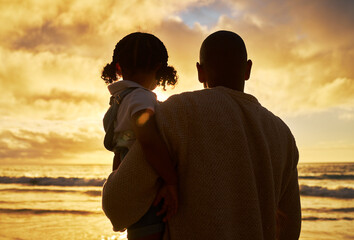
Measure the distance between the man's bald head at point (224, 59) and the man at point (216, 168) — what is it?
0.07 metres

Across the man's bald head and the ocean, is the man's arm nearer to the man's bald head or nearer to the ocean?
the man's bald head

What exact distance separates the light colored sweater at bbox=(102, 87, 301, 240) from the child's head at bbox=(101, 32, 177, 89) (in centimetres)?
53

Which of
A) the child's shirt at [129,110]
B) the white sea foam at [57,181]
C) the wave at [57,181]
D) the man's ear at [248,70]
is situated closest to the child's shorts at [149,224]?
the child's shirt at [129,110]

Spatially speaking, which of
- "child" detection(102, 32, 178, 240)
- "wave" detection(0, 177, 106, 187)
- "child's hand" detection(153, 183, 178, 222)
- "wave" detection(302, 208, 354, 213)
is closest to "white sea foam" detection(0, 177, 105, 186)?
"wave" detection(0, 177, 106, 187)

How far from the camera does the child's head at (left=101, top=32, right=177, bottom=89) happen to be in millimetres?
1861

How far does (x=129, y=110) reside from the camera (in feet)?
5.11

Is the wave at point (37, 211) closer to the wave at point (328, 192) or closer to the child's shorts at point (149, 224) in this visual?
the child's shorts at point (149, 224)

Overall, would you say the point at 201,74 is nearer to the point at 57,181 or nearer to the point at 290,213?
the point at 290,213

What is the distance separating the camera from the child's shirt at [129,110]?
152 cm

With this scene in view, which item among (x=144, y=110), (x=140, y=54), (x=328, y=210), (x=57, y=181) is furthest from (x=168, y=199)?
(x=57, y=181)

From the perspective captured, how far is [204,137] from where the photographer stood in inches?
52.0

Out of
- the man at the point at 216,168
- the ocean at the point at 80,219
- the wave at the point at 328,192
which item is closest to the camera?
the man at the point at 216,168

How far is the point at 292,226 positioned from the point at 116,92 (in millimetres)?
1133

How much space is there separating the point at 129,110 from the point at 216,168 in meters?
0.50
